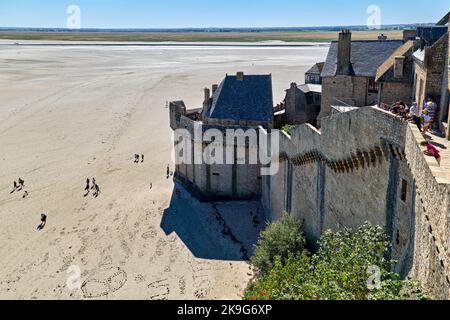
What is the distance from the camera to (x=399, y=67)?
30984 millimetres

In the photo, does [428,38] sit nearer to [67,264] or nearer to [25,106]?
[67,264]

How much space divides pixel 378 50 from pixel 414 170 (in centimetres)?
2808

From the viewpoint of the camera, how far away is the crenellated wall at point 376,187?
35.1 ft

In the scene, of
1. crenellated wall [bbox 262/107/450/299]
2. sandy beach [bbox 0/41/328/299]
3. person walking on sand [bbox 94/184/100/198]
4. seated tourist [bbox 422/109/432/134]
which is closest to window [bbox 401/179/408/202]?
crenellated wall [bbox 262/107/450/299]

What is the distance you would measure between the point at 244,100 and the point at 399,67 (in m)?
11.5

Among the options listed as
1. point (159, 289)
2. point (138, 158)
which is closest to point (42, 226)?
point (159, 289)

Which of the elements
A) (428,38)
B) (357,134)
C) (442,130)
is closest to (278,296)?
(357,134)

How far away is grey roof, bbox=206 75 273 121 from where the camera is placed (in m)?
34.6

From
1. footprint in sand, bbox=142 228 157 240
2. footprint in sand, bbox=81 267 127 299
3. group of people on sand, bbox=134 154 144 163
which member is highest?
group of people on sand, bbox=134 154 144 163

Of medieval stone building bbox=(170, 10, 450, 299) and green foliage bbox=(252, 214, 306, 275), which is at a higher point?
medieval stone building bbox=(170, 10, 450, 299)

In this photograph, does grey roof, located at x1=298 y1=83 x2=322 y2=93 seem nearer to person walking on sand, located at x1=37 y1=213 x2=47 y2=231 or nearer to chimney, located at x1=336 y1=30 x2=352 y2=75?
chimney, located at x1=336 y1=30 x2=352 y2=75

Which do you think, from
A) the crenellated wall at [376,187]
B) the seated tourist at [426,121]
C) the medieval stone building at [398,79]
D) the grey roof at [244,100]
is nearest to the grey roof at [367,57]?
the medieval stone building at [398,79]

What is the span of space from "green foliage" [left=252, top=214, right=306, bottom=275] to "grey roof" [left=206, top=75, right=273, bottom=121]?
11917 millimetres

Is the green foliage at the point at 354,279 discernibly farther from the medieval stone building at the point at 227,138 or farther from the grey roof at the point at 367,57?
the grey roof at the point at 367,57
